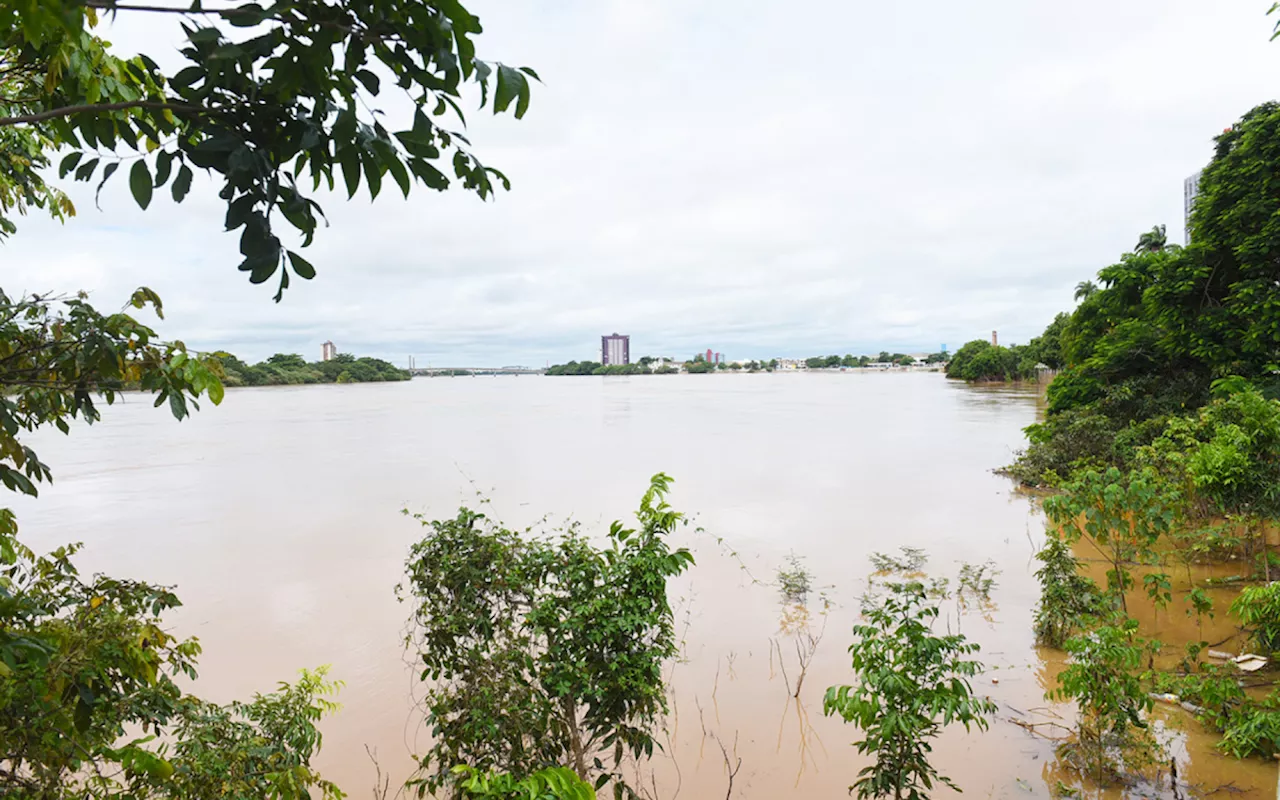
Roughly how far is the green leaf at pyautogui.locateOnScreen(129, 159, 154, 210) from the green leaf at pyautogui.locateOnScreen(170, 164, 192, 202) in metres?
0.06

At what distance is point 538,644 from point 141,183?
244cm

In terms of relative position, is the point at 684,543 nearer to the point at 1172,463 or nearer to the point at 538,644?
the point at 1172,463

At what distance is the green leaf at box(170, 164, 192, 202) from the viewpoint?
110 centimetres

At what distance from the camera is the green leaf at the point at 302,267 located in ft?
3.49

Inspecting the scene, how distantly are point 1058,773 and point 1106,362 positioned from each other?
37.4ft

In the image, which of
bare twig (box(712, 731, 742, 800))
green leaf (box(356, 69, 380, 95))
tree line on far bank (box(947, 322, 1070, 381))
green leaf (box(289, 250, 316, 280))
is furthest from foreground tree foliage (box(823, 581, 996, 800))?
tree line on far bank (box(947, 322, 1070, 381))

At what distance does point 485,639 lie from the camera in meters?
2.81

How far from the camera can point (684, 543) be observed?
353 inches

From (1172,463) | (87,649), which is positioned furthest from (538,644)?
(1172,463)

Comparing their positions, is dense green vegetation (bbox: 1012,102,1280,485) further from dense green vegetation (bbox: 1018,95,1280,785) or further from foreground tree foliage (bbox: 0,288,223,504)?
foreground tree foliage (bbox: 0,288,223,504)

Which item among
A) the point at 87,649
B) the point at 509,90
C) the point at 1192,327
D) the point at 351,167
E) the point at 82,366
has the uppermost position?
the point at 1192,327

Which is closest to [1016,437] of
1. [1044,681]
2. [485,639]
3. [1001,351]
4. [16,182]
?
[1044,681]

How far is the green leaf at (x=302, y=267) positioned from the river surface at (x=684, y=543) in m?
3.29

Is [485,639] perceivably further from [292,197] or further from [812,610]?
[812,610]
